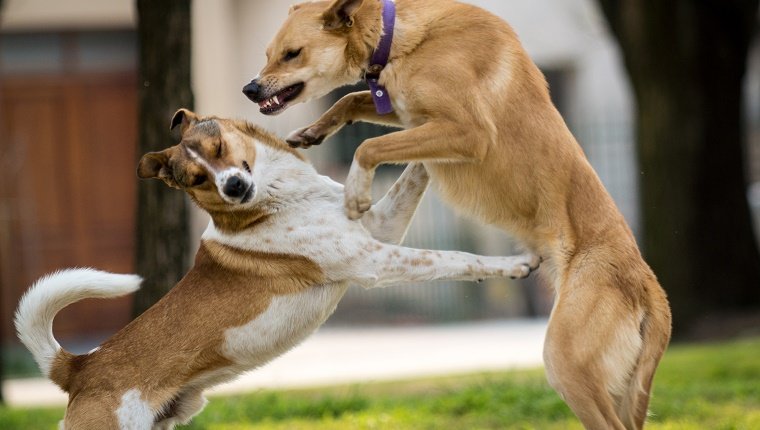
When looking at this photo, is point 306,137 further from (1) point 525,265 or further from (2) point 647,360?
(2) point 647,360

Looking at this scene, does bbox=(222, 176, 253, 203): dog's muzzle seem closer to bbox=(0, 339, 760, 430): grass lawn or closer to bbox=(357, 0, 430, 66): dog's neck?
bbox=(357, 0, 430, 66): dog's neck

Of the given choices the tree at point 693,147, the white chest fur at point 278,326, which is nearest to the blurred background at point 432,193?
the tree at point 693,147

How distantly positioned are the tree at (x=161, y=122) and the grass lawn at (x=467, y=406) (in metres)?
1.02

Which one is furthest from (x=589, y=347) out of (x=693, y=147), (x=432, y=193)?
(x=432, y=193)

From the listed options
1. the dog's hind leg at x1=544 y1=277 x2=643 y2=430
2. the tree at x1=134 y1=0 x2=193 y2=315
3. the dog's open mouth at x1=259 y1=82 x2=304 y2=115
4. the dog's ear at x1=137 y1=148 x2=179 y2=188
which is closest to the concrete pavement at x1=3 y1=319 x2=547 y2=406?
the tree at x1=134 y1=0 x2=193 y2=315

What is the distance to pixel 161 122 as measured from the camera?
672cm

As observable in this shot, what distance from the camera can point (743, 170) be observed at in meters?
11.5

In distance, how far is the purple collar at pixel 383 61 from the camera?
4.79 meters

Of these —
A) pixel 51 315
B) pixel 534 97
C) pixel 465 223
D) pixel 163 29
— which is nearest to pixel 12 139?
pixel 465 223

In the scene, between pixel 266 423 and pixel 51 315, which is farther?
pixel 266 423

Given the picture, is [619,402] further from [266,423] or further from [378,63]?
[266,423]

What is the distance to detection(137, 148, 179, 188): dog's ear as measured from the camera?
5.11 meters

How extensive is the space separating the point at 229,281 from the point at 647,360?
6.33 feet

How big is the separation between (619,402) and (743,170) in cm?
746
